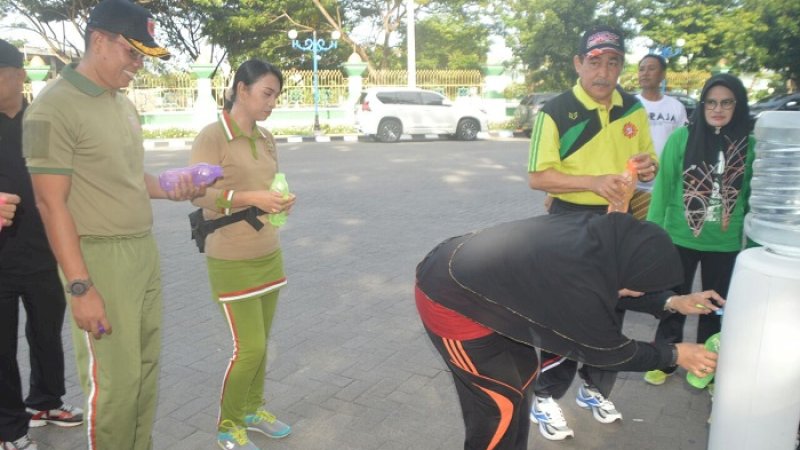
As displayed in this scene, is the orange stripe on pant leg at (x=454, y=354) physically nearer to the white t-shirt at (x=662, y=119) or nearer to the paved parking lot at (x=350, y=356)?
the paved parking lot at (x=350, y=356)

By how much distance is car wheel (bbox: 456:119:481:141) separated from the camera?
65.7ft

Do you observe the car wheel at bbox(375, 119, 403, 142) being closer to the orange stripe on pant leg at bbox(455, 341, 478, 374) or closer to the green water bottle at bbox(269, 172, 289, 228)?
the green water bottle at bbox(269, 172, 289, 228)

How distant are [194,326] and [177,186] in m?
2.44

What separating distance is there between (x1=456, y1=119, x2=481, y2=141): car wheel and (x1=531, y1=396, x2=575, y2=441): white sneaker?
677 inches

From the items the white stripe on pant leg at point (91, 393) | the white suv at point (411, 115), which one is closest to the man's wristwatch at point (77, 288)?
the white stripe on pant leg at point (91, 393)

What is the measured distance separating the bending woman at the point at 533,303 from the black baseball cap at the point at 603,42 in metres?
1.15

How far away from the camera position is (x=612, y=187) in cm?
273

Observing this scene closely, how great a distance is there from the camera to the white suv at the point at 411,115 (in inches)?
749

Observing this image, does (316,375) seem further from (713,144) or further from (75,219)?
(713,144)

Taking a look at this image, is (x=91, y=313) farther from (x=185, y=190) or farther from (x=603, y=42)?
(x=603, y=42)

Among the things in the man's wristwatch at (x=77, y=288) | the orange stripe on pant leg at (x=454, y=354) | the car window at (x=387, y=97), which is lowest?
the orange stripe on pant leg at (x=454, y=354)

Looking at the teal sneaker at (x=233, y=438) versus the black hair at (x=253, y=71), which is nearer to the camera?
the black hair at (x=253, y=71)

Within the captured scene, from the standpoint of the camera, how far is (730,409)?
2035mm

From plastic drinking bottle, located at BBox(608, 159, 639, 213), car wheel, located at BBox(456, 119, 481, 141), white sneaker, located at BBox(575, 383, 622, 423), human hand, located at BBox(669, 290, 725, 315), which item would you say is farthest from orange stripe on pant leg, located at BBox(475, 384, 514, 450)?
car wheel, located at BBox(456, 119, 481, 141)
